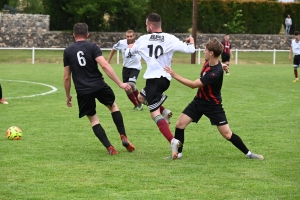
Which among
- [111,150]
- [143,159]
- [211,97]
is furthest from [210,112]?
[111,150]

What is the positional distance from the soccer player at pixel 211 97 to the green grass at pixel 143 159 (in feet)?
1.30

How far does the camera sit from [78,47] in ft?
31.5

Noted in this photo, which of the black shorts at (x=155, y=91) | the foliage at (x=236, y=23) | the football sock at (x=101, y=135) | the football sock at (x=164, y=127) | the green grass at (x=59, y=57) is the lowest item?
the green grass at (x=59, y=57)

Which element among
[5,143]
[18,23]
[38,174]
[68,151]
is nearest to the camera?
[38,174]

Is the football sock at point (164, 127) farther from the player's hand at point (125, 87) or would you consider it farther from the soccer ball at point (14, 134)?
the soccer ball at point (14, 134)

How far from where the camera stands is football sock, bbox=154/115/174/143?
9.62 m

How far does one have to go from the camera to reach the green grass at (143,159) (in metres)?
7.51

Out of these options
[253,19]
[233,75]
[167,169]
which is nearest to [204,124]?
[167,169]

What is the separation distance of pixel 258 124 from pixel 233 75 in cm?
1578

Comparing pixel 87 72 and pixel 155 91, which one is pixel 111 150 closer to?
pixel 155 91

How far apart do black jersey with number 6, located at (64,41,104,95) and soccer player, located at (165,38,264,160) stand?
1.26m

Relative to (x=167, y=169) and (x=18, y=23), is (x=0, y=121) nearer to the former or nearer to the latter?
(x=167, y=169)

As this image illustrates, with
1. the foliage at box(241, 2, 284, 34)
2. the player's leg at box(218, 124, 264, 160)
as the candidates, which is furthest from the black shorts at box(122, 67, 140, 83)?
the foliage at box(241, 2, 284, 34)

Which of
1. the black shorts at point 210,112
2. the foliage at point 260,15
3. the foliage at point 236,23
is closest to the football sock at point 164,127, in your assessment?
the black shorts at point 210,112
